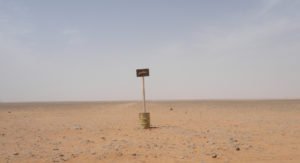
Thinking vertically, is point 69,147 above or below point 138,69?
below

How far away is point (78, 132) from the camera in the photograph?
18844mm

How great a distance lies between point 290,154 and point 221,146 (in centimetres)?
250

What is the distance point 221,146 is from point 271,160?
261 centimetres

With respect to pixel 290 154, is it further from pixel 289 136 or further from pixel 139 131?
pixel 139 131

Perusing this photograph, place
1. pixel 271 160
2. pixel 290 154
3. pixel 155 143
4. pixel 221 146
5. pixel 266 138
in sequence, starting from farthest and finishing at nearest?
pixel 266 138 < pixel 155 143 < pixel 221 146 < pixel 290 154 < pixel 271 160

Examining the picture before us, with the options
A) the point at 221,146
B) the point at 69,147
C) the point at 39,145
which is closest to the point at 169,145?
the point at 221,146

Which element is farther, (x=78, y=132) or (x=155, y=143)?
(x=78, y=132)

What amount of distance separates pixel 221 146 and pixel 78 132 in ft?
28.3

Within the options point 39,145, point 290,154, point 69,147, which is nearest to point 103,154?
point 69,147

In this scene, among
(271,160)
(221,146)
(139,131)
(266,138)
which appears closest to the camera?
(271,160)

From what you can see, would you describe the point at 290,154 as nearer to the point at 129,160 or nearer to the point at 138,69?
the point at 129,160

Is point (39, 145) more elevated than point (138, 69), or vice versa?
point (138, 69)

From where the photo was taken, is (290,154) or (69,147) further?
(69,147)

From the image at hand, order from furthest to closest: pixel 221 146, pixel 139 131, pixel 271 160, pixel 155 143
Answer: pixel 139 131 → pixel 155 143 → pixel 221 146 → pixel 271 160
